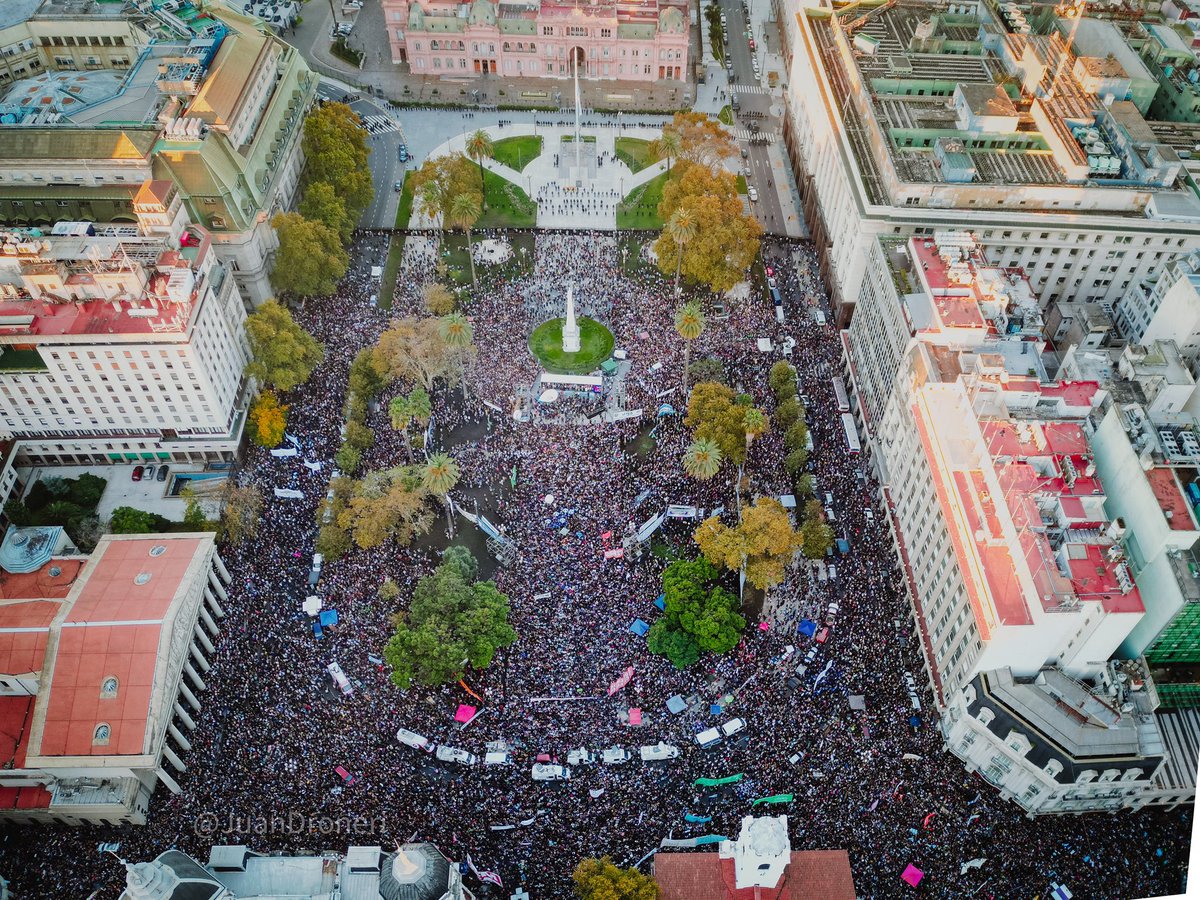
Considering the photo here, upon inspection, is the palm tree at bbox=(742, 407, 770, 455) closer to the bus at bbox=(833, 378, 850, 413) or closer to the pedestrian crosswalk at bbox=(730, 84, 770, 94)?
the bus at bbox=(833, 378, 850, 413)

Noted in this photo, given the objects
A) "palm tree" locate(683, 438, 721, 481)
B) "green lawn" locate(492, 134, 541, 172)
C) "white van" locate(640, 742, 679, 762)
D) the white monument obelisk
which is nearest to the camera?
"white van" locate(640, 742, 679, 762)

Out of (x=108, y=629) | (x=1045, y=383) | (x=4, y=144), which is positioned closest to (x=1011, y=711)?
(x=1045, y=383)

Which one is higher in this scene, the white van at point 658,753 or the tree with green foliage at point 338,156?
the tree with green foliage at point 338,156

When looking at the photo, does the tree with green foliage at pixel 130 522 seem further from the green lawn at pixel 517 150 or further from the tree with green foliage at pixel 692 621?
the green lawn at pixel 517 150

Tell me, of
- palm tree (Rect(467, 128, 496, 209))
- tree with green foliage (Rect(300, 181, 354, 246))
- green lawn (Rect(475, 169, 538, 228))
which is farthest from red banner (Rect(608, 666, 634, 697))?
palm tree (Rect(467, 128, 496, 209))

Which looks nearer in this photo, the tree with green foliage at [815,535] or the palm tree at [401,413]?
the tree with green foliage at [815,535]

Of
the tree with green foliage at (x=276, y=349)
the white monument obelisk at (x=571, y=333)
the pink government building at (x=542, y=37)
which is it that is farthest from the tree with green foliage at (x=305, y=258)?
the pink government building at (x=542, y=37)

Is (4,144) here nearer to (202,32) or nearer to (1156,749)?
(202,32)
